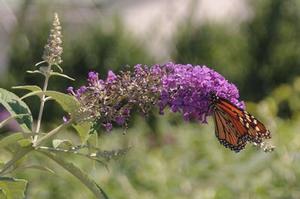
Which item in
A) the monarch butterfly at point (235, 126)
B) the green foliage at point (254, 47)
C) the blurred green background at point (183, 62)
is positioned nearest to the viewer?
the monarch butterfly at point (235, 126)

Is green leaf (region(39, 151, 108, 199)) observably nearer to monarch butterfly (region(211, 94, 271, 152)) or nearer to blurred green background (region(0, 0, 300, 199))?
monarch butterfly (region(211, 94, 271, 152))

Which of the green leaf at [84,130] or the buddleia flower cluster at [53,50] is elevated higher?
the buddleia flower cluster at [53,50]

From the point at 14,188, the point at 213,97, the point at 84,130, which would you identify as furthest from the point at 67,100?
the point at 213,97

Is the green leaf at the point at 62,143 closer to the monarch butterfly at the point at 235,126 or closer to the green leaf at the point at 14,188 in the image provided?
the green leaf at the point at 14,188

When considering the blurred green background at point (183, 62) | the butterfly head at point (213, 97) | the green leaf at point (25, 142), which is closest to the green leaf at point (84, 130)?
the green leaf at point (25, 142)

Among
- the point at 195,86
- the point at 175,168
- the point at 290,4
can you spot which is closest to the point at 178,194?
the point at 175,168

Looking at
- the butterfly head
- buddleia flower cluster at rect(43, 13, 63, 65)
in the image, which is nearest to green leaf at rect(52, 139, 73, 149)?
buddleia flower cluster at rect(43, 13, 63, 65)

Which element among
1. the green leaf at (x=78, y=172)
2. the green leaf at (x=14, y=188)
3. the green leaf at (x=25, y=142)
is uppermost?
the green leaf at (x=78, y=172)
